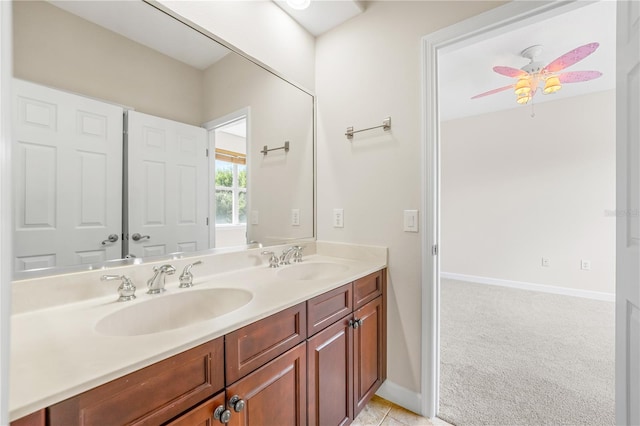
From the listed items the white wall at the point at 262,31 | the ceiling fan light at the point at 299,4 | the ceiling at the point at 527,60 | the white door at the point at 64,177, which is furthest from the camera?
the ceiling at the point at 527,60

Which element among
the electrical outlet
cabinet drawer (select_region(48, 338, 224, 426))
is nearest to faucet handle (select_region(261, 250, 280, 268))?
the electrical outlet

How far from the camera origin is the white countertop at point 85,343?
535 mm

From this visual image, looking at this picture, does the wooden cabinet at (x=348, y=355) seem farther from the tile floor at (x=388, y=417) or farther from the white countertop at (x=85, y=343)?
the white countertop at (x=85, y=343)

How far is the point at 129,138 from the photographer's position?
1.16 meters

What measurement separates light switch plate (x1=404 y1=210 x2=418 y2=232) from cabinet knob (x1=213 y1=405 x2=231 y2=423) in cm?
122

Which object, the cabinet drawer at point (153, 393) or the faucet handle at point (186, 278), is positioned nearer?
the cabinet drawer at point (153, 393)

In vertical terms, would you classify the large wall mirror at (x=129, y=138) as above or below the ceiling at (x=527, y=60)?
below

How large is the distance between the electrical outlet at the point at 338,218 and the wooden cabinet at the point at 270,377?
45cm

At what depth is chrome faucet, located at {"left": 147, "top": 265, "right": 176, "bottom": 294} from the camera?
110 centimetres

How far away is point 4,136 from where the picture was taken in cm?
37

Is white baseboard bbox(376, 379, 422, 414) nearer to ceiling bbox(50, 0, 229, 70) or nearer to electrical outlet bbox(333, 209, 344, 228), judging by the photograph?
electrical outlet bbox(333, 209, 344, 228)

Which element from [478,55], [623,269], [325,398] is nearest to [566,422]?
[623,269]

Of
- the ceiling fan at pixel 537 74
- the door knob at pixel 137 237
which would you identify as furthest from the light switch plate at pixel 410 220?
the ceiling fan at pixel 537 74

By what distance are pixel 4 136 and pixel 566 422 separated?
7.86ft
